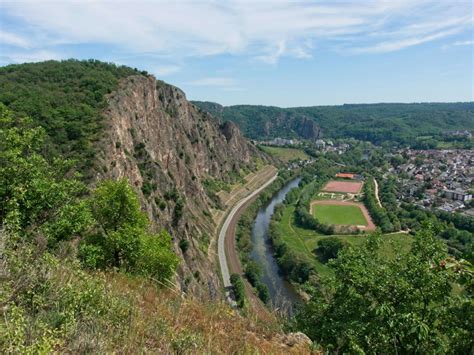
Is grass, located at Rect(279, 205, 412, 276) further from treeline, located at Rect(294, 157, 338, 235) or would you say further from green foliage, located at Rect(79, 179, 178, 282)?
green foliage, located at Rect(79, 179, 178, 282)

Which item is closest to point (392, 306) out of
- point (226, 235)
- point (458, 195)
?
point (226, 235)

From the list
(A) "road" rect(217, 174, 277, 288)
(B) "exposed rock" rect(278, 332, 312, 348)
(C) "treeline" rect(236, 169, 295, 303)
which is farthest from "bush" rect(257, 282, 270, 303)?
(B) "exposed rock" rect(278, 332, 312, 348)

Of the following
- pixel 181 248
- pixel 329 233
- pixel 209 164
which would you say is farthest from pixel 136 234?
pixel 209 164

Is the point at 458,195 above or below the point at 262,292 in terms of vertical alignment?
below

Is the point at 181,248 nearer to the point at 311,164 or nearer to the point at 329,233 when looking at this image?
the point at 329,233

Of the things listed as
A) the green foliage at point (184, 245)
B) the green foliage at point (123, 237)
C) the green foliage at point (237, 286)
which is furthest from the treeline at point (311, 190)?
the green foliage at point (123, 237)

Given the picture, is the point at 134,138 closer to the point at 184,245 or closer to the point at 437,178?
the point at 184,245
